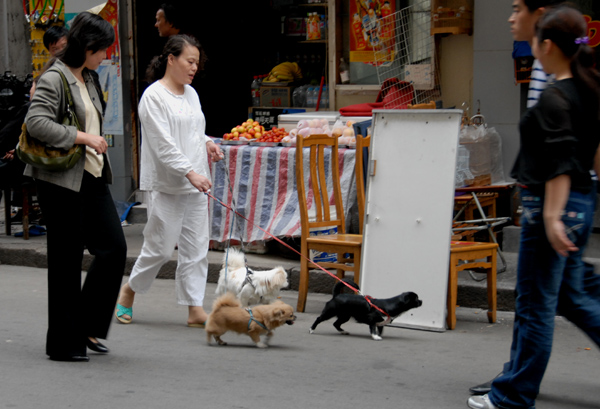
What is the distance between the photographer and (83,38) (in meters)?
4.52

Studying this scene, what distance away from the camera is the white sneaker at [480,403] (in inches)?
151

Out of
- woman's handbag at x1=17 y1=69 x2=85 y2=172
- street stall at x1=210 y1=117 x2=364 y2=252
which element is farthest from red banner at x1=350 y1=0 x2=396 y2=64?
woman's handbag at x1=17 y1=69 x2=85 y2=172

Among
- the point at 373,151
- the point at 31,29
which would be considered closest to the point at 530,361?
the point at 373,151

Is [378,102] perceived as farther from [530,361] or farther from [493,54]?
[530,361]

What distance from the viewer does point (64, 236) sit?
4.50 meters

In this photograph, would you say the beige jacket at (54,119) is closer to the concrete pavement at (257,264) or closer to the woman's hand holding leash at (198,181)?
the woman's hand holding leash at (198,181)

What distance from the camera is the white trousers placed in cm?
549

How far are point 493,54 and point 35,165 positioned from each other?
4932mm

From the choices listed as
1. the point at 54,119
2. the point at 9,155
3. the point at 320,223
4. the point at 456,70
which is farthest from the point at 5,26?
the point at 54,119

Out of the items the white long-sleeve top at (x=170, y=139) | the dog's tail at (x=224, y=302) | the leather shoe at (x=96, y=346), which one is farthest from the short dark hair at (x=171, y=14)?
the leather shoe at (x=96, y=346)

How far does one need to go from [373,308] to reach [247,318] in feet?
2.77

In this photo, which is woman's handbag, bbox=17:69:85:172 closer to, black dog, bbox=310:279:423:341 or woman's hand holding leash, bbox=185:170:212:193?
woman's hand holding leash, bbox=185:170:212:193

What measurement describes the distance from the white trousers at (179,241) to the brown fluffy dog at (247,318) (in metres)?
0.59

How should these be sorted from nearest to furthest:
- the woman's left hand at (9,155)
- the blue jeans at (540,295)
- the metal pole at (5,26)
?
the blue jeans at (540,295) < the woman's left hand at (9,155) < the metal pole at (5,26)
